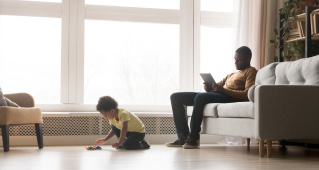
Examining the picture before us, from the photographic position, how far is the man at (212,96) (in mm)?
4090

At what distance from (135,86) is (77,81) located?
0.62 m

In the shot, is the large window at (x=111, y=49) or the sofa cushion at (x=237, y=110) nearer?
the sofa cushion at (x=237, y=110)

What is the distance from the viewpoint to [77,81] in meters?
4.88

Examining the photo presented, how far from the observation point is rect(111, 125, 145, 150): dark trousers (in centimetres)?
397

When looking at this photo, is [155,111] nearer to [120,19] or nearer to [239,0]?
[120,19]

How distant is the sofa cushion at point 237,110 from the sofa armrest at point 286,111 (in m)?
0.13

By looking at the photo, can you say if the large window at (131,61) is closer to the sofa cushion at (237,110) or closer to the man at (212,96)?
the man at (212,96)

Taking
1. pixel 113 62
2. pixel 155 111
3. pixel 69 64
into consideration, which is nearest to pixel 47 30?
pixel 69 64

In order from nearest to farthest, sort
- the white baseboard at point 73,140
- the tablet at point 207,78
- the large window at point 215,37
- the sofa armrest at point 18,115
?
the sofa armrest at point 18,115, the tablet at point 207,78, the white baseboard at point 73,140, the large window at point 215,37

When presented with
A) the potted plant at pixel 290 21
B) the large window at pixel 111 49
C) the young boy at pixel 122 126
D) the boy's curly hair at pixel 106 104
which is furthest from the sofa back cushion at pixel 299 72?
the boy's curly hair at pixel 106 104

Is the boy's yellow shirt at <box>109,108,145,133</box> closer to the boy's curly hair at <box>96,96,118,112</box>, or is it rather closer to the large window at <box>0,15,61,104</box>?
the boy's curly hair at <box>96,96,118,112</box>

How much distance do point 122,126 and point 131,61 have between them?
1264mm

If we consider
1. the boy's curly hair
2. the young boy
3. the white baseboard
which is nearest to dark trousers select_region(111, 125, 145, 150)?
the young boy

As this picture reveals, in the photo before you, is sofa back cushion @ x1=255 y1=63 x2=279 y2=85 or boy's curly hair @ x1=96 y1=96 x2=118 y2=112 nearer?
boy's curly hair @ x1=96 y1=96 x2=118 y2=112
